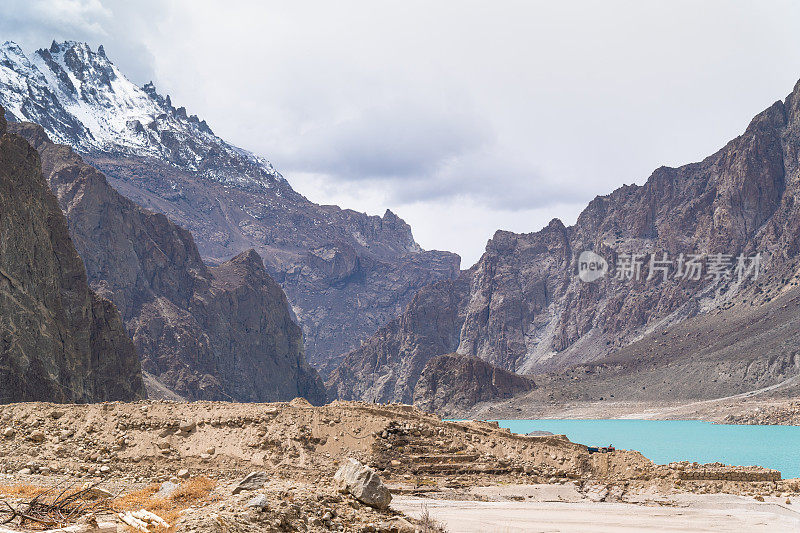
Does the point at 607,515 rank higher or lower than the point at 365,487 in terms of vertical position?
lower

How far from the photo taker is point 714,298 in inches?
7746

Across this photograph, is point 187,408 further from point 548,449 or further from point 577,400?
point 577,400

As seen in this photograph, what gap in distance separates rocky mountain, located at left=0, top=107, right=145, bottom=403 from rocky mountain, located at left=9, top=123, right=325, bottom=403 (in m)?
36.2

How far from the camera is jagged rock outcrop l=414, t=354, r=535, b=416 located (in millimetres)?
182000

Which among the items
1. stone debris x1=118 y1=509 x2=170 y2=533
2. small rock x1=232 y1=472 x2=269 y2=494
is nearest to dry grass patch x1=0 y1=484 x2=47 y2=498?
stone debris x1=118 y1=509 x2=170 y2=533

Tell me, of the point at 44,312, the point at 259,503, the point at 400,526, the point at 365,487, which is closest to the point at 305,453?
the point at 365,487

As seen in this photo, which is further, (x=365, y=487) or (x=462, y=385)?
(x=462, y=385)

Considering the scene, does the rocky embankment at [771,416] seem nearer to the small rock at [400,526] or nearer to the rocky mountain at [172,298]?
the rocky mountain at [172,298]

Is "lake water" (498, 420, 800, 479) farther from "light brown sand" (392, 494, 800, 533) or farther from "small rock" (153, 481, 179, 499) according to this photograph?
"small rock" (153, 481, 179, 499)

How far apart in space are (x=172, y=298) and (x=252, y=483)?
15552 cm

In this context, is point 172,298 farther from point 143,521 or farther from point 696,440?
point 143,521

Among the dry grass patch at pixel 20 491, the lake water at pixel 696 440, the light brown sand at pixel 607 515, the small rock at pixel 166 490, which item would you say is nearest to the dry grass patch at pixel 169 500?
A: the small rock at pixel 166 490

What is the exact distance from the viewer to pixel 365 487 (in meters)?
14.9

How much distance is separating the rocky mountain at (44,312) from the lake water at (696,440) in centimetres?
5031
